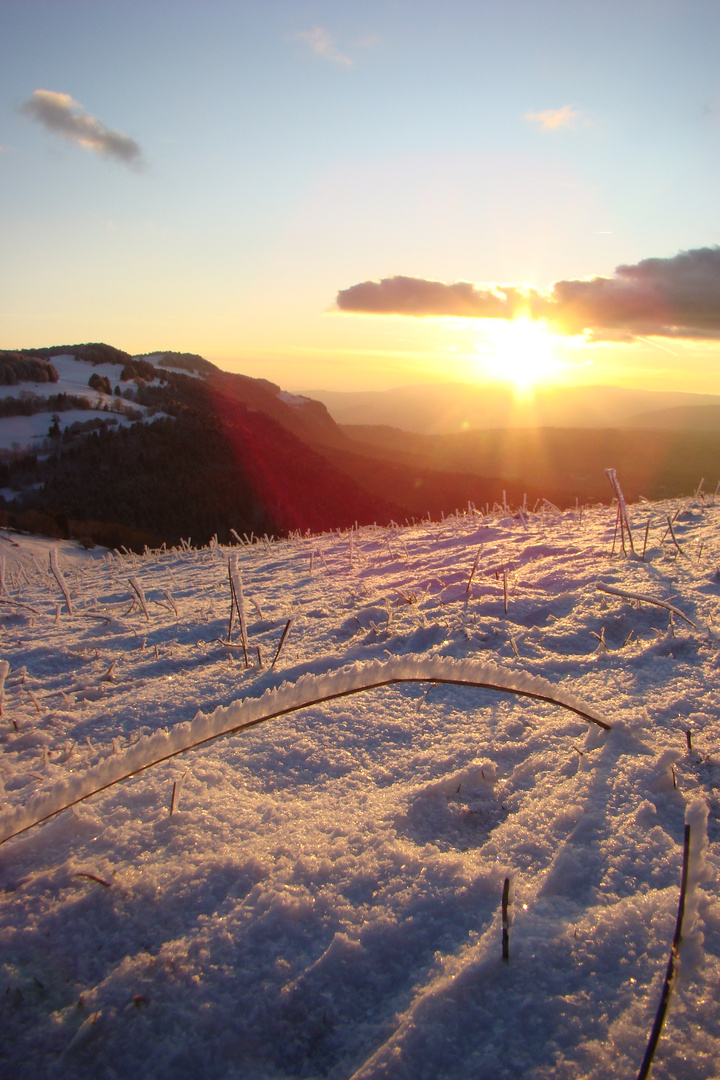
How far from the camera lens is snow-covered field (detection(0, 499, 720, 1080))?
669 millimetres

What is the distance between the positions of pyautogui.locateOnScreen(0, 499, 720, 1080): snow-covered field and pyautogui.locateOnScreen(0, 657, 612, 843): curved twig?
0.04 ft

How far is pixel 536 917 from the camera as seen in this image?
2.66 feet

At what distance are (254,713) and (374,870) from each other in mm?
355

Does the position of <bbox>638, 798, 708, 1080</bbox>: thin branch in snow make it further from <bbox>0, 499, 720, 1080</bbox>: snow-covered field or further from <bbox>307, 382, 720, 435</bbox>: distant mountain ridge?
<bbox>307, 382, 720, 435</bbox>: distant mountain ridge

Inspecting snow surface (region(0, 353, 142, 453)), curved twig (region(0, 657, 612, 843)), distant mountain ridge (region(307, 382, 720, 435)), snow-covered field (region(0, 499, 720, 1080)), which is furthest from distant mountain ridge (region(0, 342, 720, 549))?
distant mountain ridge (region(307, 382, 720, 435))

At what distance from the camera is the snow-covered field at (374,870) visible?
669 mm

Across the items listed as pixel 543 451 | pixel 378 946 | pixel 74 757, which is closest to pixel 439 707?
pixel 378 946

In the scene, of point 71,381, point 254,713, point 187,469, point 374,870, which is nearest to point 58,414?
point 71,381

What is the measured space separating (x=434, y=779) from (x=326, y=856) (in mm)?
315

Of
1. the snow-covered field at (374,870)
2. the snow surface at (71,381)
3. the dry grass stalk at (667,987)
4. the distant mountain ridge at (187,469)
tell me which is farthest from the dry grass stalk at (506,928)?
the snow surface at (71,381)

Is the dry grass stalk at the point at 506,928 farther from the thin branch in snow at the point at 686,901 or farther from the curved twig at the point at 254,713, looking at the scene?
the curved twig at the point at 254,713

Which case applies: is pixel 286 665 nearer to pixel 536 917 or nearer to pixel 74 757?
pixel 74 757

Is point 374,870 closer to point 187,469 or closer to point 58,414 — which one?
point 187,469

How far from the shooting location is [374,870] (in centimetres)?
92
